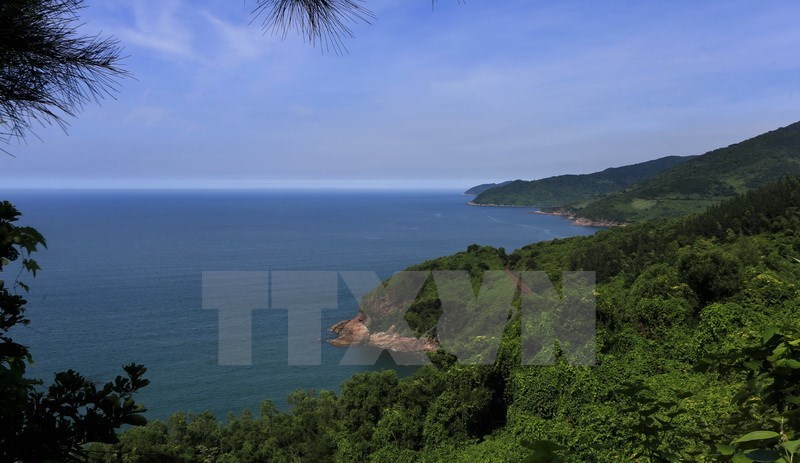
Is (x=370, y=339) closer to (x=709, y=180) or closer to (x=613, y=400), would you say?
(x=613, y=400)

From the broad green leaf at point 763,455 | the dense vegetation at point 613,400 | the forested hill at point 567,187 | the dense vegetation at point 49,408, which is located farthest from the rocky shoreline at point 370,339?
the forested hill at point 567,187

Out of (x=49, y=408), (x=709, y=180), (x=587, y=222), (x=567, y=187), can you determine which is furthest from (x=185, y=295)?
(x=567, y=187)

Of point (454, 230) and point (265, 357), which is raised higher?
point (454, 230)

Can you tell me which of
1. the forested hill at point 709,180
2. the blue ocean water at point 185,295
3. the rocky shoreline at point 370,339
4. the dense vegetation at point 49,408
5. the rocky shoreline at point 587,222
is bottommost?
the rocky shoreline at point 370,339

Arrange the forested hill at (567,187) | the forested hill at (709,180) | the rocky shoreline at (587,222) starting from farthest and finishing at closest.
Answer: the forested hill at (567,187) < the rocky shoreline at (587,222) < the forested hill at (709,180)

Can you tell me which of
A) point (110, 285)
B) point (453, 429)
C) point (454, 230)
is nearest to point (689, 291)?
point (453, 429)

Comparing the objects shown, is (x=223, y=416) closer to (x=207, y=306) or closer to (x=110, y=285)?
(x=207, y=306)

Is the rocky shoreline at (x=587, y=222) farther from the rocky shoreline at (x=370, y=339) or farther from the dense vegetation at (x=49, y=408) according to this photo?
the dense vegetation at (x=49, y=408)
